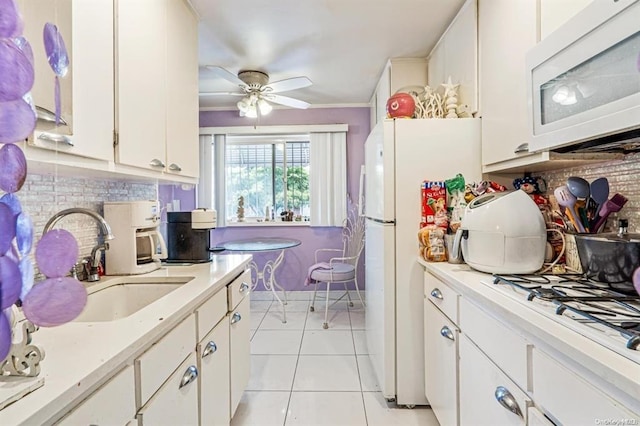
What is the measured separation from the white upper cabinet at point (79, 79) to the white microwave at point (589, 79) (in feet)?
4.62

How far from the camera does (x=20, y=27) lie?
350mm

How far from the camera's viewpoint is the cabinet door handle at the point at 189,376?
3.46 ft

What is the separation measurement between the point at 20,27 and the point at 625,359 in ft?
3.57

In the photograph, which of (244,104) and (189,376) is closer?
(189,376)

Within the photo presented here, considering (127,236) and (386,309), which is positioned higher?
(127,236)

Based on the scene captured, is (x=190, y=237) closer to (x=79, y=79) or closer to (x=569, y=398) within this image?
(x=79, y=79)

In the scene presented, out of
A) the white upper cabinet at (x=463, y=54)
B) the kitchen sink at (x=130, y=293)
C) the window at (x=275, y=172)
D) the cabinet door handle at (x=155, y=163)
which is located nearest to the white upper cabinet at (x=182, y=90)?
the cabinet door handle at (x=155, y=163)

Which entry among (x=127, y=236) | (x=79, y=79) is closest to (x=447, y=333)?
(x=127, y=236)

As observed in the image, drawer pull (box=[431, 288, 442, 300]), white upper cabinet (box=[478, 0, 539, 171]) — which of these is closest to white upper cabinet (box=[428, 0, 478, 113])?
white upper cabinet (box=[478, 0, 539, 171])

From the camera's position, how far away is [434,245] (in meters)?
1.65

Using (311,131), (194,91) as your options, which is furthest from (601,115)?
(311,131)

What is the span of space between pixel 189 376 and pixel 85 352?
48 centimetres

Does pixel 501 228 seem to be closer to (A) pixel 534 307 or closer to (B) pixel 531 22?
(A) pixel 534 307

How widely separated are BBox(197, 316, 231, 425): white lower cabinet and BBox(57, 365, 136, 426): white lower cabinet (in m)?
0.45
